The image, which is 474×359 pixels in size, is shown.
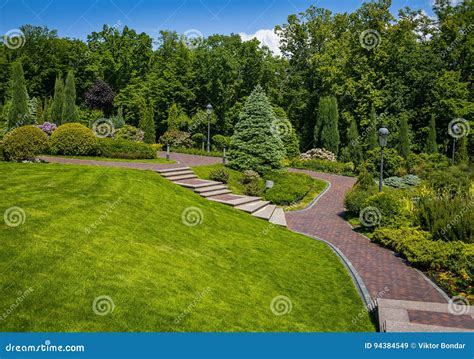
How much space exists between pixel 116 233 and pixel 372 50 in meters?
39.0

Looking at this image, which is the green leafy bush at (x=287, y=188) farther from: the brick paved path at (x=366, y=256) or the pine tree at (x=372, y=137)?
the pine tree at (x=372, y=137)

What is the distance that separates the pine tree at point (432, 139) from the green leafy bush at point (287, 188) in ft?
55.7

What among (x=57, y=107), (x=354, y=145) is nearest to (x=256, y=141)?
(x=354, y=145)

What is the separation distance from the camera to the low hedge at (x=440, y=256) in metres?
11.6

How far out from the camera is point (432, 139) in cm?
3800

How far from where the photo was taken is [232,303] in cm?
863

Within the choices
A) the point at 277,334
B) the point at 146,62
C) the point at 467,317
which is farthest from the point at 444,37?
the point at 277,334

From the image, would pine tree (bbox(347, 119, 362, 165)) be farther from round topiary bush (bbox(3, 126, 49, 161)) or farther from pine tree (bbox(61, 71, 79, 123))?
round topiary bush (bbox(3, 126, 49, 161))

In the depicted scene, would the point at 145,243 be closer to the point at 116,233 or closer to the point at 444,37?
the point at 116,233

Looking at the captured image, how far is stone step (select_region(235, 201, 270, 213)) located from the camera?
1817 cm

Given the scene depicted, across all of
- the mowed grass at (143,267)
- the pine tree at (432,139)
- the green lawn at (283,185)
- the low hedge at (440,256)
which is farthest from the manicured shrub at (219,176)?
the pine tree at (432,139)

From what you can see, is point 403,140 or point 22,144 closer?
point 22,144

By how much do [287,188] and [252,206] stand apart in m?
5.06

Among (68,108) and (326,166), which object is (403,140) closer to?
(326,166)
